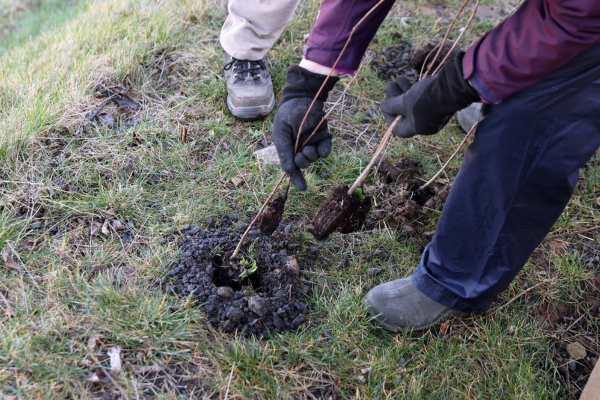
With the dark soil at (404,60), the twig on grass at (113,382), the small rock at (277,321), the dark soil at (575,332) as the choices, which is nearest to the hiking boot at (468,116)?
the dark soil at (404,60)

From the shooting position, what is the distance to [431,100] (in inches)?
65.7

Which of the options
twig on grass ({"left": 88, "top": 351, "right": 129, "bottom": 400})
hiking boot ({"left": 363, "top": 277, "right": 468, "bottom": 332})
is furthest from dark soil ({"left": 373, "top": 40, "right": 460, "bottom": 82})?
twig on grass ({"left": 88, "top": 351, "right": 129, "bottom": 400})

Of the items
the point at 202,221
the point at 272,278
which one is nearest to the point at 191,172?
the point at 202,221

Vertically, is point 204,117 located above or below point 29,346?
above

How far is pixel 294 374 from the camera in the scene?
1.80 meters

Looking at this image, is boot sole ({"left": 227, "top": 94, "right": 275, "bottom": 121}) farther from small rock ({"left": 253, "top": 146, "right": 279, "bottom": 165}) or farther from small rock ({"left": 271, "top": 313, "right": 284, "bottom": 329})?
small rock ({"left": 271, "top": 313, "right": 284, "bottom": 329})

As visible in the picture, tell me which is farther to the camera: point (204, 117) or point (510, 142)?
point (204, 117)

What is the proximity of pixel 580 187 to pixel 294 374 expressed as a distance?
231 centimetres

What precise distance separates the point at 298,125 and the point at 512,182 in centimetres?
101

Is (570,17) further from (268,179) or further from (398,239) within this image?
(268,179)

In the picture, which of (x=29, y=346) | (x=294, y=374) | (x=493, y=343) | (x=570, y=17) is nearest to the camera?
(x=570, y=17)

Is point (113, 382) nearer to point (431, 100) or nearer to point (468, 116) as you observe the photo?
point (431, 100)

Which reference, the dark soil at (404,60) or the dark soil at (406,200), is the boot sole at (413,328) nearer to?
the dark soil at (406,200)

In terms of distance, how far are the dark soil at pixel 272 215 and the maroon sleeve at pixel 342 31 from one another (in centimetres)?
74
